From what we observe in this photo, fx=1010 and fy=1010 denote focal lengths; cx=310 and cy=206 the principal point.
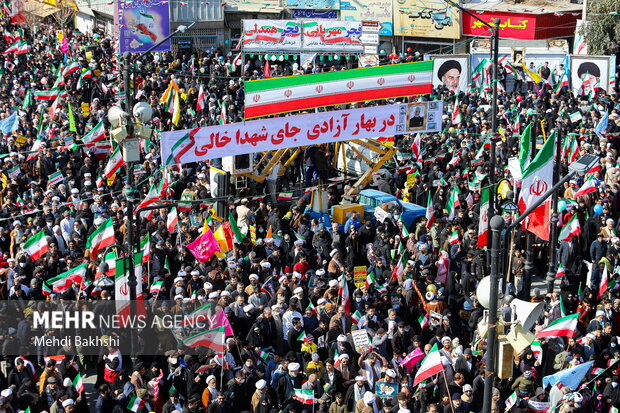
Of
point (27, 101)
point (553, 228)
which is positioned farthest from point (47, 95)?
point (553, 228)

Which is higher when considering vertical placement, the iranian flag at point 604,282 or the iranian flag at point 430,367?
the iranian flag at point 604,282

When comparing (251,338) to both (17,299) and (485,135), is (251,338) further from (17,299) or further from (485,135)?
(485,135)

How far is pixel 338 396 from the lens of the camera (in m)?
13.9

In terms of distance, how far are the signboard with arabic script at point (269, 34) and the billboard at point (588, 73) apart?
11.1 meters

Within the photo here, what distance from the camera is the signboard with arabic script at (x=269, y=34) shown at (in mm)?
39469

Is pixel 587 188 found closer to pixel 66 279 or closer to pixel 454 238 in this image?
pixel 454 238

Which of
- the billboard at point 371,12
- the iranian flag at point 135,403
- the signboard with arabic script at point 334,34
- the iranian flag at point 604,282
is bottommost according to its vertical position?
the iranian flag at point 135,403

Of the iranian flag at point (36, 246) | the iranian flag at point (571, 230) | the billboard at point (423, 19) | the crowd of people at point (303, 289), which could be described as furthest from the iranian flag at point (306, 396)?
the billboard at point (423, 19)

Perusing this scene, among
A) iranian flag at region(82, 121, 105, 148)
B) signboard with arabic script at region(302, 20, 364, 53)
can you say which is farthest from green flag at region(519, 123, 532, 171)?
signboard with arabic script at region(302, 20, 364, 53)

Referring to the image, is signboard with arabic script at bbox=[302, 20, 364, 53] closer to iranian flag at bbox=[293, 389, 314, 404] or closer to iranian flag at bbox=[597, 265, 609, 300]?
iranian flag at bbox=[597, 265, 609, 300]

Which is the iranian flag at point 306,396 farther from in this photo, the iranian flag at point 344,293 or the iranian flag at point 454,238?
the iranian flag at point 454,238

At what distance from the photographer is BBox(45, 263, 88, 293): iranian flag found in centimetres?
1680

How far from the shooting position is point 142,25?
39.6 metres

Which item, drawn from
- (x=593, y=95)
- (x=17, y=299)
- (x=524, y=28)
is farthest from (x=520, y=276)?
(x=524, y=28)
